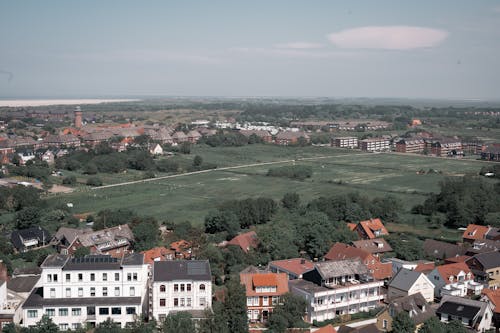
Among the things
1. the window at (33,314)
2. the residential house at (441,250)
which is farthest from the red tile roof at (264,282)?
the residential house at (441,250)

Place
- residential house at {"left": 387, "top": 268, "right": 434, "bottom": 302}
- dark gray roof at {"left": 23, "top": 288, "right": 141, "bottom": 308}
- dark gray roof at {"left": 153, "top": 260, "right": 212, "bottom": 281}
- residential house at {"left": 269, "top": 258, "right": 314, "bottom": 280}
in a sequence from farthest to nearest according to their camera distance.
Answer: residential house at {"left": 269, "top": 258, "right": 314, "bottom": 280} < residential house at {"left": 387, "top": 268, "right": 434, "bottom": 302} < dark gray roof at {"left": 153, "top": 260, "right": 212, "bottom": 281} < dark gray roof at {"left": 23, "top": 288, "right": 141, "bottom": 308}

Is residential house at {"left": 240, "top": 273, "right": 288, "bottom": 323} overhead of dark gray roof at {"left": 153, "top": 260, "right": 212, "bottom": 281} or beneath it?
beneath

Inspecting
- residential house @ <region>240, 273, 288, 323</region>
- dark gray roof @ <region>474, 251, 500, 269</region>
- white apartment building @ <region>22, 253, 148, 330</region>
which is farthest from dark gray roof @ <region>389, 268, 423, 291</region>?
white apartment building @ <region>22, 253, 148, 330</region>

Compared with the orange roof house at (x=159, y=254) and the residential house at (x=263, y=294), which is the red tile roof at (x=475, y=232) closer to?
the residential house at (x=263, y=294)

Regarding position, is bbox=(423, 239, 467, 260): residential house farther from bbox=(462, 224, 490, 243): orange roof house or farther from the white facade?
the white facade

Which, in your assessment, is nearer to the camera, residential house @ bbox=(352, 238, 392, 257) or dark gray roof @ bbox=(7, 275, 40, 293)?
dark gray roof @ bbox=(7, 275, 40, 293)

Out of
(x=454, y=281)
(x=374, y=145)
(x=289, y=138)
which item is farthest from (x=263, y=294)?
(x=289, y=138)
